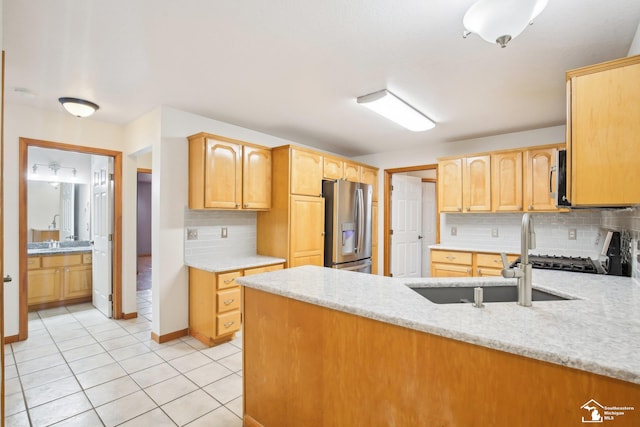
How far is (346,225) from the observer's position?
410cm

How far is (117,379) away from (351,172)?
11.7 ft

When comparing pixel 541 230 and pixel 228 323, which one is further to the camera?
pixel 541 230

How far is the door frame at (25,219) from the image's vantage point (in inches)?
119

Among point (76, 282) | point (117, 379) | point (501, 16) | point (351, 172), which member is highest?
point (501, 16)

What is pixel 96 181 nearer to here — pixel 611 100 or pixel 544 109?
pixel 611 100

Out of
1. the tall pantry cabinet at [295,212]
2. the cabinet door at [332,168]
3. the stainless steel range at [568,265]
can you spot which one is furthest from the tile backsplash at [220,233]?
the stainless steel range at [568,265]

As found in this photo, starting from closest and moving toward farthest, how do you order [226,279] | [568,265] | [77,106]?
[568,265], [77,106], [226,279]

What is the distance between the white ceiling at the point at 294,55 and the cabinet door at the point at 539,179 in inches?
17.0

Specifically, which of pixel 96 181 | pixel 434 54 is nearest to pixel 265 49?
pixel 434 54

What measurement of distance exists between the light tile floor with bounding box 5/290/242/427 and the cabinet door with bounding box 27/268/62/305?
76 centimetres

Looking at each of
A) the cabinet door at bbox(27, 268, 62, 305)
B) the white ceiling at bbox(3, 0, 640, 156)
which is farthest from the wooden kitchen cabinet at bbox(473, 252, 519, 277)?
the cabinet door at bbox(27, 268, 62, 305)

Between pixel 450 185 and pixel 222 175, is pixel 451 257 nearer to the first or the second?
pixel 450 185

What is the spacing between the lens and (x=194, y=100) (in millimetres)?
2932

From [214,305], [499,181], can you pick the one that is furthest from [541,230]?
[214,305]
